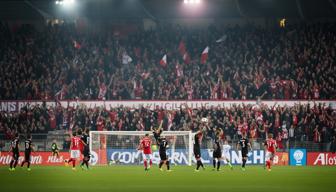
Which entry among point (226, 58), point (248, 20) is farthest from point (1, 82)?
point (248, 20)

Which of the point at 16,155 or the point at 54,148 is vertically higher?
the point at 54,148

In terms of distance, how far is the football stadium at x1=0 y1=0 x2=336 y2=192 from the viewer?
41750 mm

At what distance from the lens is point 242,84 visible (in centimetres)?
4684

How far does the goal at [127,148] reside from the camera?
4172 centimetres

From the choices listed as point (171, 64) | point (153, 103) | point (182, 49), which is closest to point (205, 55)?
point (182, 49)

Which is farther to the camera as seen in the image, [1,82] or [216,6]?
[216,6]

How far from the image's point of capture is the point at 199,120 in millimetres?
42750

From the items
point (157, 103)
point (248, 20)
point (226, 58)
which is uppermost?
point (248, 20)

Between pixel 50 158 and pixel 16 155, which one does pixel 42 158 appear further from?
pixel 16 155

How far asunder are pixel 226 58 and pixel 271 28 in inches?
225

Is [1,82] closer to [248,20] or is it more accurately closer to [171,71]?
[171,71]

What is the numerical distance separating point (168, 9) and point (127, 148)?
1618cm

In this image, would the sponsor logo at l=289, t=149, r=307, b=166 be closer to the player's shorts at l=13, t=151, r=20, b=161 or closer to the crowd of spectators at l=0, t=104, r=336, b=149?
the crowd of spectators at l=0, t=104, r=336, b=149

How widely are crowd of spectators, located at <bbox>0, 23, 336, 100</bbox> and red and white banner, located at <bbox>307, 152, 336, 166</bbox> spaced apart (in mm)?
4785
